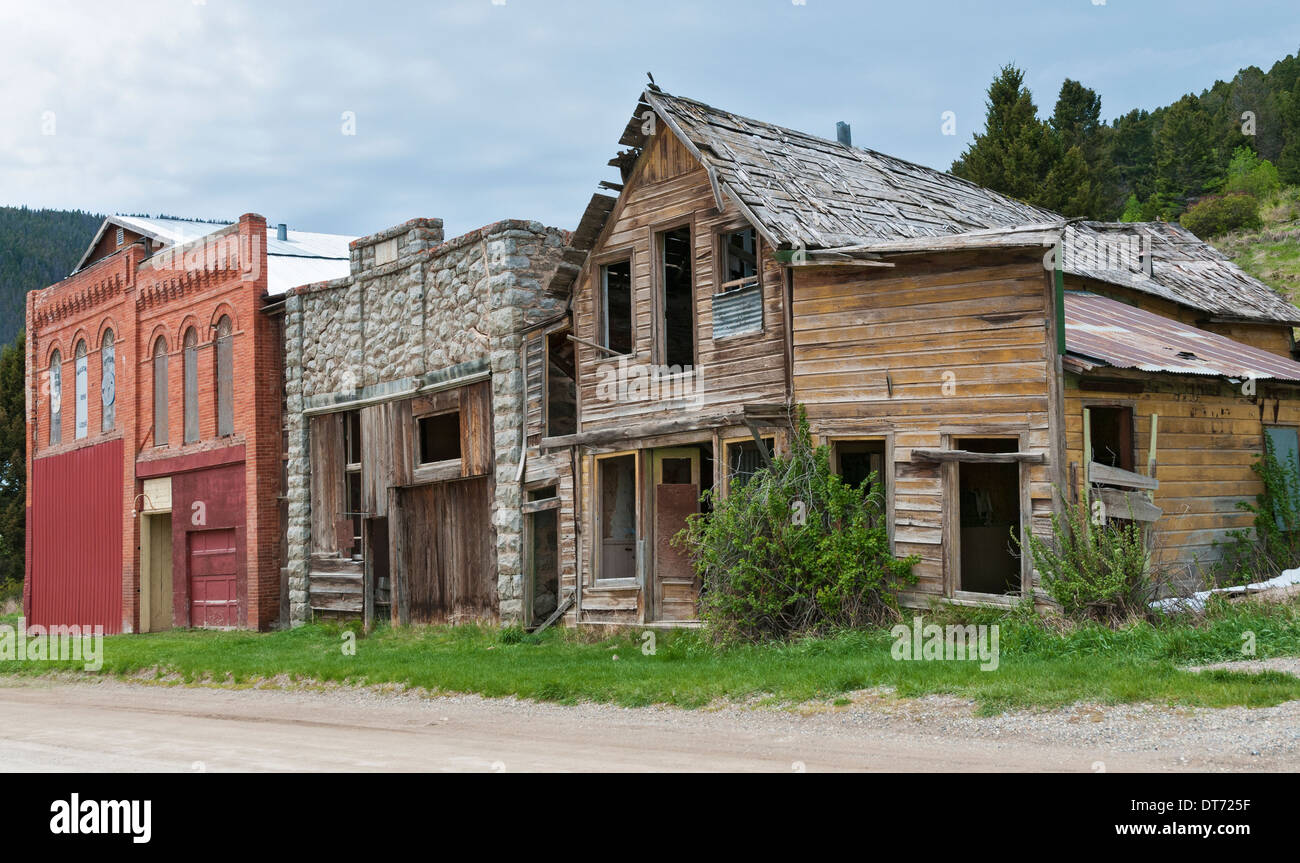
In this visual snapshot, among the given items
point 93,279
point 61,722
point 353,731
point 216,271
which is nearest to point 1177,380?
point 353,731

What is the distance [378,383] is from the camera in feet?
76.0

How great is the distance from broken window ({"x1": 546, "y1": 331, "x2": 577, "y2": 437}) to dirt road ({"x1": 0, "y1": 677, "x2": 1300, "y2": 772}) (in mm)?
7294

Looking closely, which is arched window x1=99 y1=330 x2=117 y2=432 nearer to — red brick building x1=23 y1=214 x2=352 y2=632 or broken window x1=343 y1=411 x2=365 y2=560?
red brick building x1=23 y1=214 x2=352 y2=632

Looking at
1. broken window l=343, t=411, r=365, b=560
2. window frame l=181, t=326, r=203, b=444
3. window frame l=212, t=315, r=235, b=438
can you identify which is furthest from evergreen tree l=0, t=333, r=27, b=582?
broken window l=343, t=411, r=365, b=560

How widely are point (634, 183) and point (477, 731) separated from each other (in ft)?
32.0

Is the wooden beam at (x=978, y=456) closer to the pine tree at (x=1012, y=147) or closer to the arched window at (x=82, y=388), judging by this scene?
the arched window at (x=82, y=388)

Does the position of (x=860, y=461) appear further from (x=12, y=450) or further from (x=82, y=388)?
(x=12, y=450)

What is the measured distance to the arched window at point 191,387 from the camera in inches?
1093

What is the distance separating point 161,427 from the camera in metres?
28.9

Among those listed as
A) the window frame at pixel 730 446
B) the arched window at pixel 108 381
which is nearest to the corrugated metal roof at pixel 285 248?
the arched window at pixel 108 381

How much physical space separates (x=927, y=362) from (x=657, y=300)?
4550 millimetres

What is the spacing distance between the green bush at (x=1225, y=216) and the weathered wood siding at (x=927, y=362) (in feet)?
116

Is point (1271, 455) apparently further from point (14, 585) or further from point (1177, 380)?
point (14, 585)

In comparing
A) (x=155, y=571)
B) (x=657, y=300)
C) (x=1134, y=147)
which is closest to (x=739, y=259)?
(x=657, y=300)
